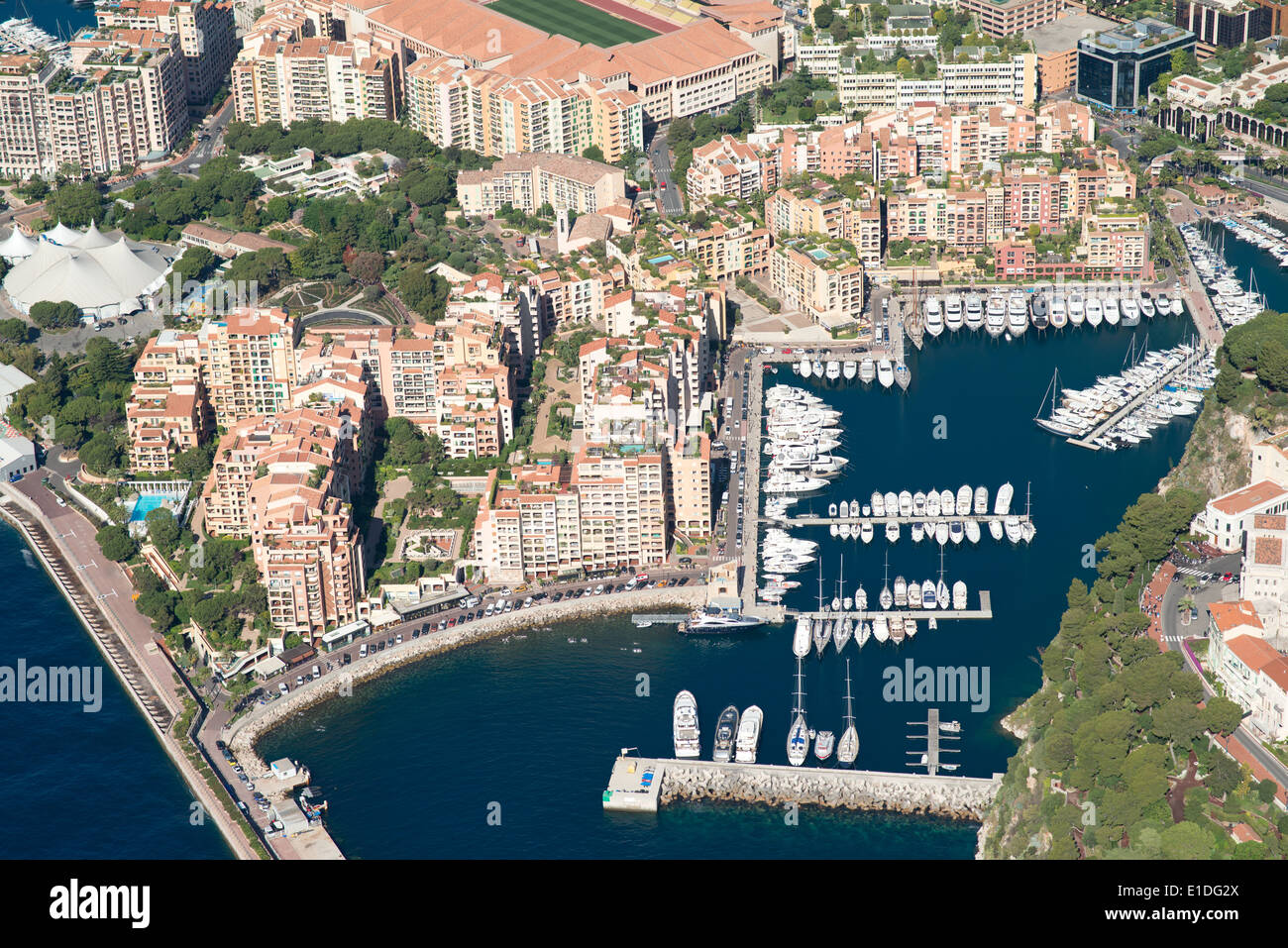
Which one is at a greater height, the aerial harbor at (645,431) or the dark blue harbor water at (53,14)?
the dark blue harbor water at (53,14)

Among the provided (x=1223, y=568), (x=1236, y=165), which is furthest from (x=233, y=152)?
(x=1223, y=568)

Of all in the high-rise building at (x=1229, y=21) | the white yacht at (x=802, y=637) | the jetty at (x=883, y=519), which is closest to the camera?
the white yacht at (x=802, y=637)

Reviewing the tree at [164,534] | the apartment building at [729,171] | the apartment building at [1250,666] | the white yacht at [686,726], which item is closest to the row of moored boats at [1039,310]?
the apartment building at [729,171]

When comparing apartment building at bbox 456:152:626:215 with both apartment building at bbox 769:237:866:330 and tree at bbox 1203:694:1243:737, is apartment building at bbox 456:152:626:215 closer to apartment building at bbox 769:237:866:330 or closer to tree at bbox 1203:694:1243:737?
apartment building at bbox 769:237:866:330

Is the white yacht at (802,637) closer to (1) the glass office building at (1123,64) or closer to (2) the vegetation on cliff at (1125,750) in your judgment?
(2) the vegetation on cliff at (1125,750)

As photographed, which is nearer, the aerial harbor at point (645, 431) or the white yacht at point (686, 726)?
the aerial harbor at point (645, 431)

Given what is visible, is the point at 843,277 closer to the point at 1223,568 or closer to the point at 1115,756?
→ the point at 1223,568
